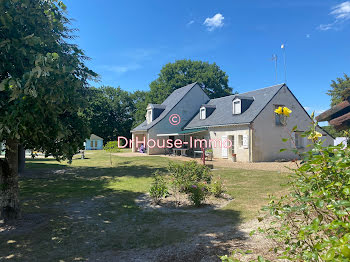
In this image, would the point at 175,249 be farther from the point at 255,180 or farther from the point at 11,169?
the point at 255,180

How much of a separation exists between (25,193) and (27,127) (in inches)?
266

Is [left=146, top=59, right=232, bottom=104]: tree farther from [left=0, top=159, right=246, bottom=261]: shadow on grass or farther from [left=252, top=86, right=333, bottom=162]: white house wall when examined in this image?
[left=0, top=159, right=246, bottom=261]: shadow on grass

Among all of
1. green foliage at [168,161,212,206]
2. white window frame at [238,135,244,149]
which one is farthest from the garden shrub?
white window frame at [238,135,244,149]

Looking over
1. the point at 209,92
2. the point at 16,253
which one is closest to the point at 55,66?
the point at 16,253

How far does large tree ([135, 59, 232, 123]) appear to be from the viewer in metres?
42.0

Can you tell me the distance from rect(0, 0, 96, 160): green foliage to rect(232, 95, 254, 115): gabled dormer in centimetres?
1772

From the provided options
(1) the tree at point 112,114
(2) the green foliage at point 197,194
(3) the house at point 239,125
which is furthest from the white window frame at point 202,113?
(1) the tree at point 112,114

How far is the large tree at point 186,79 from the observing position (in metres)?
42.0

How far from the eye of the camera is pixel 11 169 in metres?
6.06

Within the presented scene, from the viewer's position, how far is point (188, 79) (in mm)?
42406

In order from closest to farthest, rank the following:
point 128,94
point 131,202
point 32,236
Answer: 1. point 32,236
2. point 131,202
3. point 128,94

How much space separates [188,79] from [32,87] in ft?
132

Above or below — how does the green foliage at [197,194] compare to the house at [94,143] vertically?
below

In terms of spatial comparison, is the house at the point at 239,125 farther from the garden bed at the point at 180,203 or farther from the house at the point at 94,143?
the house at the point at 94,143
